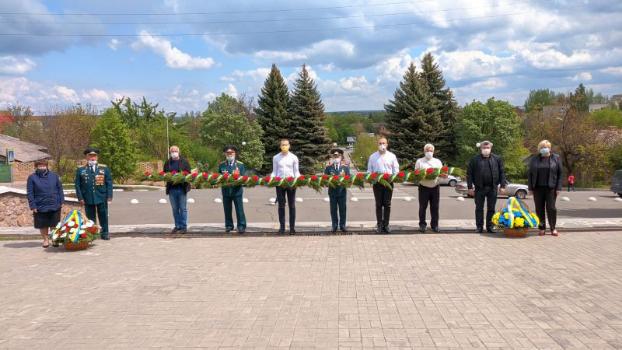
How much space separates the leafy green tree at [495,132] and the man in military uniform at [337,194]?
39.6 meters

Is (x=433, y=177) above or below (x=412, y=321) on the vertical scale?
above

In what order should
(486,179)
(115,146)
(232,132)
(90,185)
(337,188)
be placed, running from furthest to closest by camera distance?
(232,132) → (115,146) → (337,188) → (486,179) → (90,185)

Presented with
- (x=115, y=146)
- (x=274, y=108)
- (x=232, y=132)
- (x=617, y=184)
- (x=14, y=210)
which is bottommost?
(x=617, y=184)

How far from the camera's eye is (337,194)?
10.0 m

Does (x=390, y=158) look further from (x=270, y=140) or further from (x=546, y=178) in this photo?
(x=270, y=140)

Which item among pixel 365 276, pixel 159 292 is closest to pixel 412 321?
pixel 365 276

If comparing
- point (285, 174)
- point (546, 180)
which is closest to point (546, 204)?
point (546, 180)

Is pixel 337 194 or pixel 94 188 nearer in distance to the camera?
pixel 94 188

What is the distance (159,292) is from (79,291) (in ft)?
3.49

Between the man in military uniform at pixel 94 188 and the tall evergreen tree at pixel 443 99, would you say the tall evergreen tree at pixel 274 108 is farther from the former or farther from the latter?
the man in military uniform at pixel 94 188

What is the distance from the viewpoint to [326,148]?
51.2 metres

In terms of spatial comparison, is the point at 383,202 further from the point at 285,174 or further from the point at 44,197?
the point at 44,197

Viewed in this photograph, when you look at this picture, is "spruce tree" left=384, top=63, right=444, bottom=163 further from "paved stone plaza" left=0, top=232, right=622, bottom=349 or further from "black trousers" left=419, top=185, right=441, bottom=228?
"paved stone plaza" left=0, top=232, right=622, bottom=349

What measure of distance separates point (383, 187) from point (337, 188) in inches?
36.4
